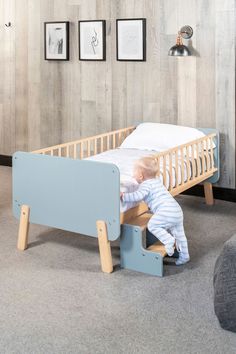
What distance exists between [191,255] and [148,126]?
1.50 metres

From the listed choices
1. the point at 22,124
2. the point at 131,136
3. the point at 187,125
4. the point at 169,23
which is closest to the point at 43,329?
the point at 131,136

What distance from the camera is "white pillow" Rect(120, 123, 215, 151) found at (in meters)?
4.30

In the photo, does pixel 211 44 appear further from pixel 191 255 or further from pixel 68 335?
pixel 68 335

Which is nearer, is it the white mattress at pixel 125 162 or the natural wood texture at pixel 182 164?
the white mattress at pixel 125 162

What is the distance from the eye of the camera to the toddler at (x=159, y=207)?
3.06m

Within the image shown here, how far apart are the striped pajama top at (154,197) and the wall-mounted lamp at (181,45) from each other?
1592 mm

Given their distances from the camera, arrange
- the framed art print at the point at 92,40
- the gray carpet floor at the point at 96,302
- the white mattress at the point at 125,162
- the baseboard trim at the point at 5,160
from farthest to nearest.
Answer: the baseboard trim at the point at 5,160 < the framed art print at the point at 92,40 < the white mattress at the point at 125,162 < the gray carpet floor at the point at 96,302

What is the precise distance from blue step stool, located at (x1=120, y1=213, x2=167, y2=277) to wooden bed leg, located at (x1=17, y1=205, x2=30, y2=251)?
64cm

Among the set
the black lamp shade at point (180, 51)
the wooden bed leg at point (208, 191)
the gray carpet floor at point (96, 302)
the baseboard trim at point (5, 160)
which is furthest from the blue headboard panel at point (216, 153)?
the baseboard trim at point (5, 160)

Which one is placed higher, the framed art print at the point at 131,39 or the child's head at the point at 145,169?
the framed art print at the point at 131,39

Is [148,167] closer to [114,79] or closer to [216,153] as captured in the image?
[216,153]

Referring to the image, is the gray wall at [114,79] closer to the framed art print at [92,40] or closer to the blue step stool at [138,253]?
the framed art print at [92,40]

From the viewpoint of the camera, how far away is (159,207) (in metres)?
3.09

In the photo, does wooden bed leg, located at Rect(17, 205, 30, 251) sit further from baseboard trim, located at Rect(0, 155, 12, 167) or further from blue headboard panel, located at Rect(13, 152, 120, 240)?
baseboard trim, located at Rect(0, 155, 12, 167)
